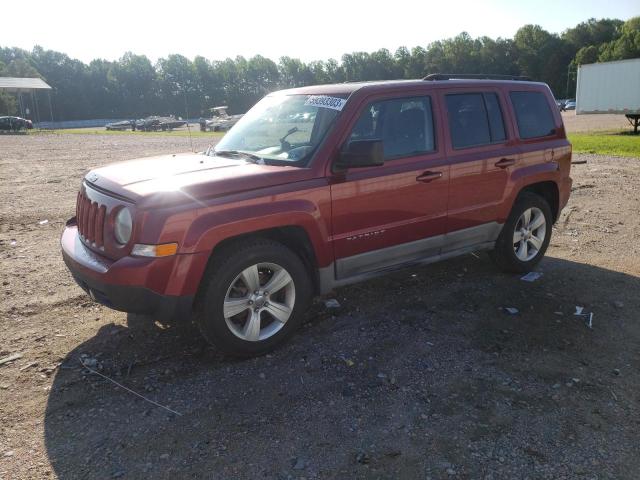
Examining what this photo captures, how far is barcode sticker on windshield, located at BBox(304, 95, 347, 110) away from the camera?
440 cm

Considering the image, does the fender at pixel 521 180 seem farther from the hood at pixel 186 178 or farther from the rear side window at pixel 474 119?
the hood at pixel 186 178

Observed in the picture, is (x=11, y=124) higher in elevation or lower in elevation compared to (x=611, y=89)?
higher

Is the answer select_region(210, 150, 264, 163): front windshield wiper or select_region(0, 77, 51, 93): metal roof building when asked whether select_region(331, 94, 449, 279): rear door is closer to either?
select_region(210, 150, 264, 163): front windshield wiper

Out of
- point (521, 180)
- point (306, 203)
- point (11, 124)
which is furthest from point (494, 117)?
point (11, 124)

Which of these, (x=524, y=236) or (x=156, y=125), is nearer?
(x=524, y=236)

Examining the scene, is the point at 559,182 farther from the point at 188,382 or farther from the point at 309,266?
the point at 188,382

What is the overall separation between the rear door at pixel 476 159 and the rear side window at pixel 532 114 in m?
0.23

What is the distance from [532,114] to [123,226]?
4.41m

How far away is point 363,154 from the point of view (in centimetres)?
398

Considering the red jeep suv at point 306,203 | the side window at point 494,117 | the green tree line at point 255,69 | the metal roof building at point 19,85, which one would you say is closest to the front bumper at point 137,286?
the red jeep suv at point 306,203

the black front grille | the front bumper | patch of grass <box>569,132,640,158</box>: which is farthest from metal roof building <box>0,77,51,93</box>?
the front bumper

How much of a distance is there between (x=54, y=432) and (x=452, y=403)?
2.48 meters

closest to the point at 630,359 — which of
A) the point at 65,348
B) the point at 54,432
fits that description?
the point at 54,432

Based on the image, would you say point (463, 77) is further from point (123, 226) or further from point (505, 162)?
point (123, 226)
